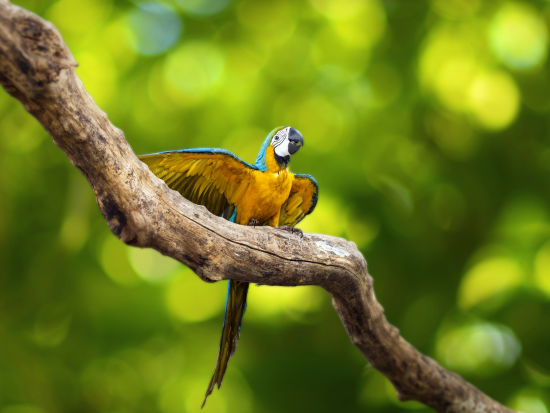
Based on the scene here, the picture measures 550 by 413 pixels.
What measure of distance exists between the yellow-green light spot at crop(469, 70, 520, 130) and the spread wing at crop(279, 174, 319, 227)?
6.71 ft

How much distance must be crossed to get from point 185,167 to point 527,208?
3.08 meters

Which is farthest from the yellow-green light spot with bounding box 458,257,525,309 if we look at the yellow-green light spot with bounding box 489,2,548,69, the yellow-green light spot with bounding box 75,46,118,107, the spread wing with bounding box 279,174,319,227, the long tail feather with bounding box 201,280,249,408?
the yellow-green light spot with bounding box 75,46,118,107

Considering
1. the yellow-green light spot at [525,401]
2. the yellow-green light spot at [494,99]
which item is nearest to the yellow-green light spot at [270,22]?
the yellow-green light spot at [494,99]

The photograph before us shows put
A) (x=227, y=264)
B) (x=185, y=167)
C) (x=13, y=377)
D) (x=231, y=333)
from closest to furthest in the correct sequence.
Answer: (x=227, y=264) < (x=185, y=167) < (x=231, y=333) < (x=13, y=377)

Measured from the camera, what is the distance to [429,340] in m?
4.05

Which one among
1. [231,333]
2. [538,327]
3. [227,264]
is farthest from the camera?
[538,327]

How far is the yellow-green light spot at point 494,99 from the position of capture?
3986 millimetres

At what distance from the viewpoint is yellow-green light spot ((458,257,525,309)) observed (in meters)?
3.81

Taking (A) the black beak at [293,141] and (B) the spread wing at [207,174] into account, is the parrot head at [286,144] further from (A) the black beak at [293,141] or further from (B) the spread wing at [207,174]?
(B) the spread wing at [207,174]

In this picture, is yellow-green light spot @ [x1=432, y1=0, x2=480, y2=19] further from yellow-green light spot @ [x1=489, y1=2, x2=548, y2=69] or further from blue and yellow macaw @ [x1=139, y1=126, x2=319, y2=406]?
blue and yellow macaw @ [x1=139, y1=126, x2=319, y2=406]

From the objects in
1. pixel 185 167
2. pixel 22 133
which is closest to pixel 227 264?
pixel 185 167

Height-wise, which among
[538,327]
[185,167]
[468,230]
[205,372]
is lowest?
[205,372]

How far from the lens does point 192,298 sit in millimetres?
4113

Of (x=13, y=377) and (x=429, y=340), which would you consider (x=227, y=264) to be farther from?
(x=13, y=377)
